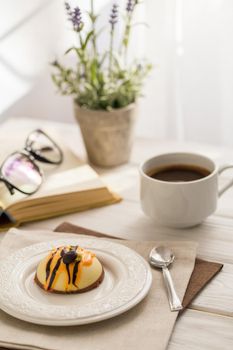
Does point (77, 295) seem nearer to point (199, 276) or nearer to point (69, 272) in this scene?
point (69, 272)

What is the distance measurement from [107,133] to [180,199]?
0.28 m

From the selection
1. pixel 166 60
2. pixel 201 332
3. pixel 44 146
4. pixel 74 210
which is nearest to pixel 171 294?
pixel 201 332

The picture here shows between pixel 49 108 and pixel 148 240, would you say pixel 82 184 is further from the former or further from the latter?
pixel 49 108

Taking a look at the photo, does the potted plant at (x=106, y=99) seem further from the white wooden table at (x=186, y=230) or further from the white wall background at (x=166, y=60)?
the white wall background at (x=166, y=60)

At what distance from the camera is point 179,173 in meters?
1.06

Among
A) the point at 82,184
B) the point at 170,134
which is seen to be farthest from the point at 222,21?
the point at 82,184

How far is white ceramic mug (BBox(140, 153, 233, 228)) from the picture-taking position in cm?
98

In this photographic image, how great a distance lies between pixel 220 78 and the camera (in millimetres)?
1708

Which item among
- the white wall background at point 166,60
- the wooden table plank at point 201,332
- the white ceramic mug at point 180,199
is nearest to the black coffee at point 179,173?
the white ceramic mug at point 180,199

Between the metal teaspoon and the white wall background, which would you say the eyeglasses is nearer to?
the metal teaspoon

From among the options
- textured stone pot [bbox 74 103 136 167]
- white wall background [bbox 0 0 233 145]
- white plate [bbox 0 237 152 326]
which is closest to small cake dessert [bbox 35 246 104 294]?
white plate [bbox 0 237 152 326]

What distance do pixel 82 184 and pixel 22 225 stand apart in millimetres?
132

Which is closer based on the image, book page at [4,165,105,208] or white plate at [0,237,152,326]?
white plate at [0,237,152,326]

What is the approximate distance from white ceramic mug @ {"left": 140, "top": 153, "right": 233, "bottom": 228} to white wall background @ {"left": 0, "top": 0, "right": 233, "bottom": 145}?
2.41 feet
